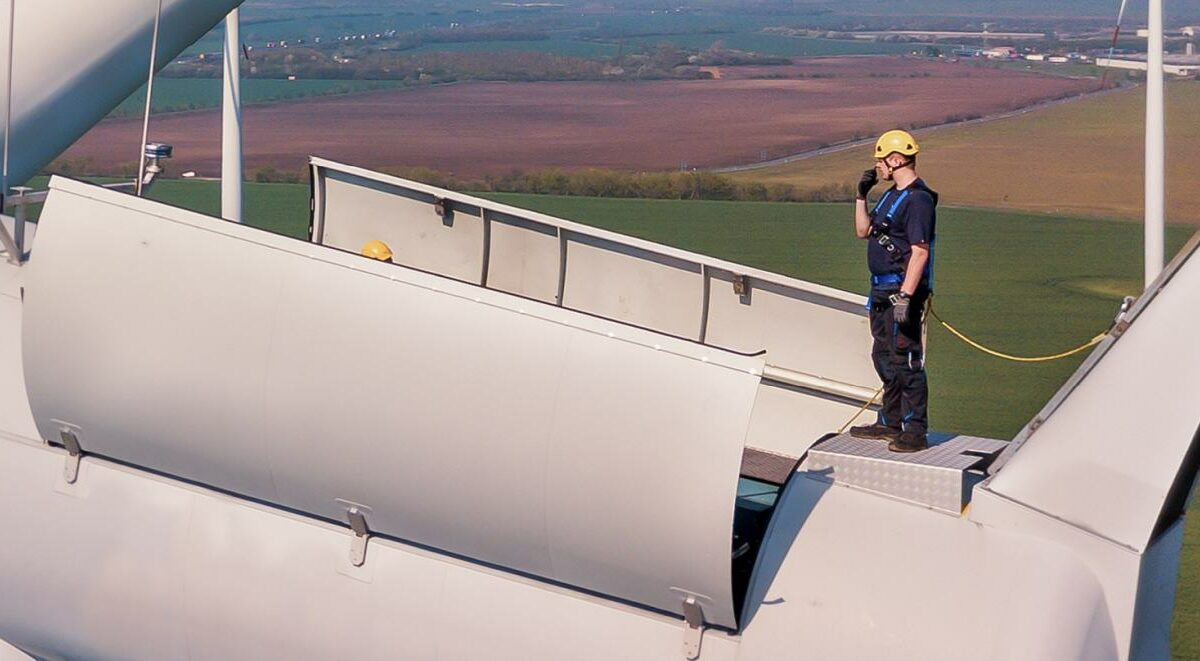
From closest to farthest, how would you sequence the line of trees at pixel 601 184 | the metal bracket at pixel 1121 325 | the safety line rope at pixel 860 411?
the metal bracket at pixel 1121 325
the safety line rope at pixel 860 411
the line of trees at pixel 601 184

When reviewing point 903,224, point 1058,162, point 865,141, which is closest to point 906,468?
point 903,224

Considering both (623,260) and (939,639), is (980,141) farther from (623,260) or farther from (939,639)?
(939,639)

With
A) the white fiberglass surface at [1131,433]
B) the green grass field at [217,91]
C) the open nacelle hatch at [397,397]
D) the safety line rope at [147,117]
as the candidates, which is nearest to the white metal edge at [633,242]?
the safety line rope at [147,117]

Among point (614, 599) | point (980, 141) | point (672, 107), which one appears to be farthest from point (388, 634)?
point (672, 107)

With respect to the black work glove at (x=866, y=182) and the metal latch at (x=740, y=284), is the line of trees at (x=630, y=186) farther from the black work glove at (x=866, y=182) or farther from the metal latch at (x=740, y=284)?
the black work glove at (x=866, y=182)

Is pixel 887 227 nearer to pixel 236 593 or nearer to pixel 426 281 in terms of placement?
pixel 426 281

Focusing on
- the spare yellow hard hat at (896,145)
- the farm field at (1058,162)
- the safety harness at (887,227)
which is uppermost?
the spare yellow hard hat at (896,145)

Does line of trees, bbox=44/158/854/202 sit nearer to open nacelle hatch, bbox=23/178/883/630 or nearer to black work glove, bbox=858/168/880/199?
black work glove, bbox=858/168/880/199

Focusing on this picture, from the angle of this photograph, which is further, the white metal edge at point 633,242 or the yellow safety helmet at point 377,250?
the yellow safety helmet at point 377,250
